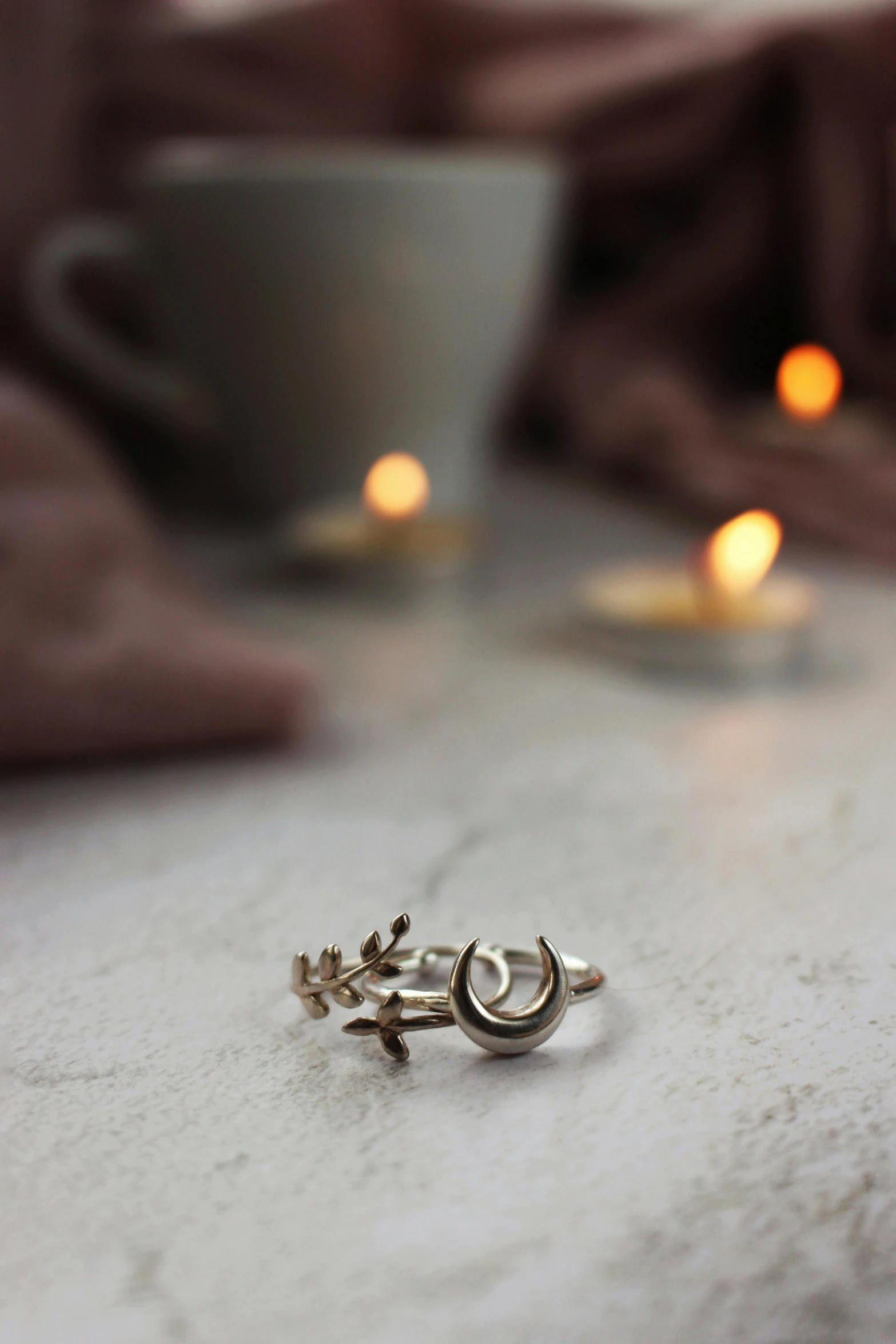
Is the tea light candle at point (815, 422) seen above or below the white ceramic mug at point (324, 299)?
below

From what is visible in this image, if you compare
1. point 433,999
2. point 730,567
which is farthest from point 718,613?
point 433,999

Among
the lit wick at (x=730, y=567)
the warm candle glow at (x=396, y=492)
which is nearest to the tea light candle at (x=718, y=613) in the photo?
the lit wick at (x=730, y=567)

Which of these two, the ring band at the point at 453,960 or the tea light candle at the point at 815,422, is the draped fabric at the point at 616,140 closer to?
the tea light candle at the point at 815,422

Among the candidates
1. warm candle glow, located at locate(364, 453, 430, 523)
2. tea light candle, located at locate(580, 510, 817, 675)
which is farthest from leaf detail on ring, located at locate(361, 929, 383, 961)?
warm candle glow, located at locate(364, 453, 430, 523)

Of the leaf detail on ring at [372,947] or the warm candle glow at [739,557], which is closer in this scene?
the leaf detail on ring at [372,947]

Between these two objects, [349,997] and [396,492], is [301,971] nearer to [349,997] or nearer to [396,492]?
[349,997]

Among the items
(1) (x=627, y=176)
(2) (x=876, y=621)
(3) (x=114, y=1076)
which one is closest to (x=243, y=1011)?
(3) (x=114, y=1076)

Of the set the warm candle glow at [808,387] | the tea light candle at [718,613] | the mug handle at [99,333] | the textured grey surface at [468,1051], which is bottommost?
the textured grey surface at [468,1051]

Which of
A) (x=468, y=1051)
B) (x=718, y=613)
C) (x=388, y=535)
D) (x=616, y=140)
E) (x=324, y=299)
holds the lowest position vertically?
(x=468, y=1051)
